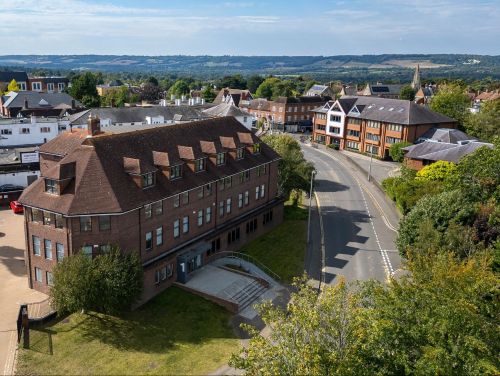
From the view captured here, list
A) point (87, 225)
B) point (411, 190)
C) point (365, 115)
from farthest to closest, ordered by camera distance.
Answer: point (365, 115) → point (411, 190) → point (87, 225)

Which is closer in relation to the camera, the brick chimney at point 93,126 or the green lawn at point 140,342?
the green lawn at point 140,342

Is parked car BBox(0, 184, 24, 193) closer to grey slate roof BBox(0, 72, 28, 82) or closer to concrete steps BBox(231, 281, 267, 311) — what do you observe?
concrete steps BBox(231, 281, 267, 311)

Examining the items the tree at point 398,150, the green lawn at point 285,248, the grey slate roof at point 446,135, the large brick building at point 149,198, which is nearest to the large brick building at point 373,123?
the grey slate roof at point 446,135

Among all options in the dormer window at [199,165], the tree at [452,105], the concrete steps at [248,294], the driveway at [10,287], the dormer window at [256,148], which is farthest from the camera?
the tree at [452,105]

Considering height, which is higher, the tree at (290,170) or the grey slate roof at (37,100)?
the grey slate roof at (37,100)

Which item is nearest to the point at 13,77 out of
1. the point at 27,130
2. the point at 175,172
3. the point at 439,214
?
the point at 27,130

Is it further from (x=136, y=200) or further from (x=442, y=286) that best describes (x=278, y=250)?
(x=442, y=286)

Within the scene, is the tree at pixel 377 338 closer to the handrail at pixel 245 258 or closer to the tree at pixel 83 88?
the handrail at pixel 245 258

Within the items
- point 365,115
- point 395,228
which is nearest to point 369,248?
point 395,228
